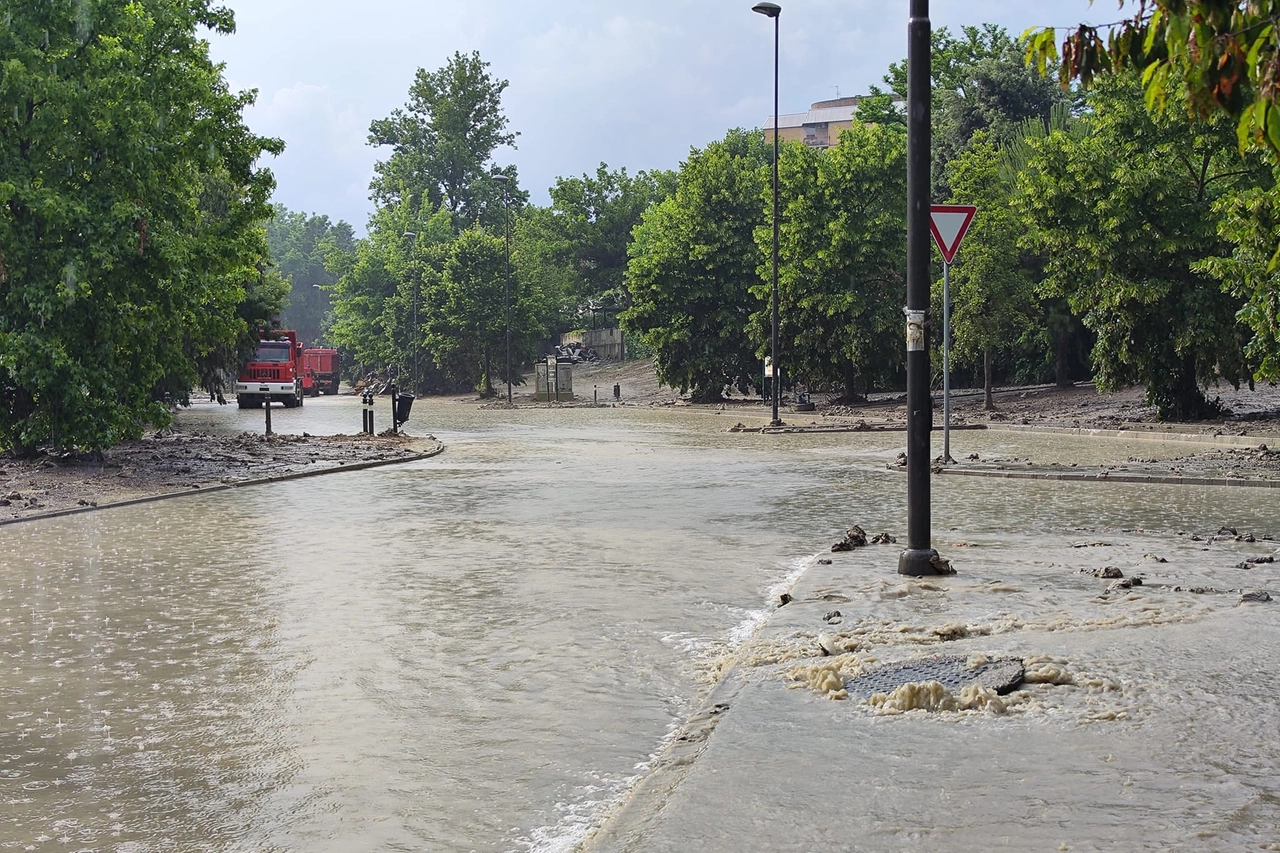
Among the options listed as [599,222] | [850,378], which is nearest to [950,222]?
[850,378]

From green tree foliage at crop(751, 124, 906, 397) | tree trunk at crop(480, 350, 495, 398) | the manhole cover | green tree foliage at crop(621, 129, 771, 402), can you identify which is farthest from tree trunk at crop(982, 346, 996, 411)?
tree trunk at crop(480, 350, 495, 398)

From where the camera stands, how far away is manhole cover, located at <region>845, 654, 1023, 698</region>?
6508 mm

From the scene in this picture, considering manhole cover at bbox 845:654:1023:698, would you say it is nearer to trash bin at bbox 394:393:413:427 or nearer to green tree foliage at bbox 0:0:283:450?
green tree foliage at bbox 0:0:283:450

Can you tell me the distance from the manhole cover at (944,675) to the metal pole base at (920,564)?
10.4 feet

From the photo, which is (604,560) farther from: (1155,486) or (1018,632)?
(1155,486)

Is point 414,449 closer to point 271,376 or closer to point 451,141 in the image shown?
point 271,376

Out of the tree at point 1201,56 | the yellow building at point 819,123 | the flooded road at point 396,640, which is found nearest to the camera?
the tree at point 1201,56

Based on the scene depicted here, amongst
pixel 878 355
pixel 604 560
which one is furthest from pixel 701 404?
pixel 604 560

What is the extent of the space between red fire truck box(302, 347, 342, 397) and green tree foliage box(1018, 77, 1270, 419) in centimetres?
6851

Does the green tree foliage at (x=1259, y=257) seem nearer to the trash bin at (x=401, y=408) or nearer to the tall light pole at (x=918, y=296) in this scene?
the tall light pole at (x=918, y=296)

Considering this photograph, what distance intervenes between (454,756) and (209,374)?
118ft

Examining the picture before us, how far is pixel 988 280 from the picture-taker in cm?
4022

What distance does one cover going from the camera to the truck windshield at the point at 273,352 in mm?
60688

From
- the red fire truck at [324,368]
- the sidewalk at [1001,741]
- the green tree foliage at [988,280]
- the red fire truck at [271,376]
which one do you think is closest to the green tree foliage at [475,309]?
the red fire truck at [271,376]
